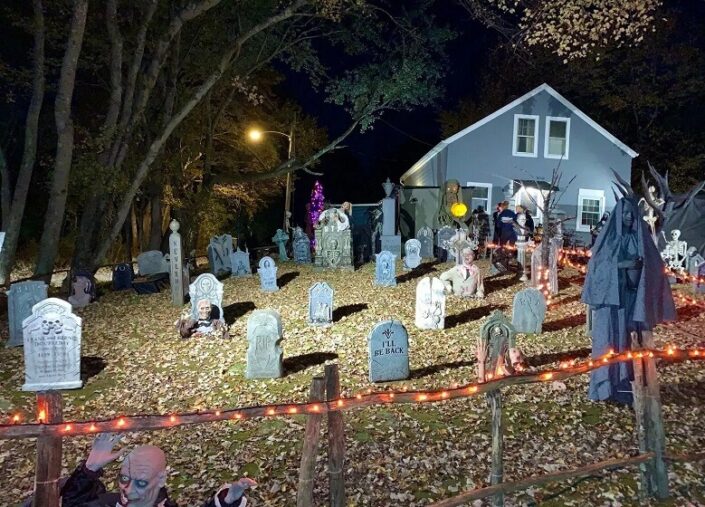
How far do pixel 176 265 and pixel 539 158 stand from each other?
18044 mm

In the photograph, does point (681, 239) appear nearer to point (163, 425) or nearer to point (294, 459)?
point (294, 459)

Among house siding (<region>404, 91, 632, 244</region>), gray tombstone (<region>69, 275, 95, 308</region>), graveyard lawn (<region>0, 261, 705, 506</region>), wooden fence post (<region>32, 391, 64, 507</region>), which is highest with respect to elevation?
house siding (<region>404, 91, 632, 244</region>)

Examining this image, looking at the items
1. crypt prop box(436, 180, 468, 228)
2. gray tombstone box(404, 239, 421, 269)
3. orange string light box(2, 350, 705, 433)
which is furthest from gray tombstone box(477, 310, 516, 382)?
crypt prop box(436, 180, 468, 228)

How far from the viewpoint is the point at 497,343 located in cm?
757

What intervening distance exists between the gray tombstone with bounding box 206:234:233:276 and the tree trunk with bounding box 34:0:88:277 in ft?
15.4

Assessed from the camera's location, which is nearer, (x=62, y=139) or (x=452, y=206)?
(x=62, y=139)

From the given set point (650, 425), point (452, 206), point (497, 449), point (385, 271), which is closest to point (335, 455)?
point (497, 449)

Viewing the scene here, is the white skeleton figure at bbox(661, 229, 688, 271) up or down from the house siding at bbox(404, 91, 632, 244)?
down

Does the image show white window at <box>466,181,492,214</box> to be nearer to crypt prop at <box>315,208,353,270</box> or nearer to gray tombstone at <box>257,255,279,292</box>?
crypt prop at <box>315,208,353,270</box>

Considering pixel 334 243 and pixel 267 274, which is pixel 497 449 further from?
pixel 334 243

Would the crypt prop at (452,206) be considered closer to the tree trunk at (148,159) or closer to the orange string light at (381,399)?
the tree trunk at (148,159)

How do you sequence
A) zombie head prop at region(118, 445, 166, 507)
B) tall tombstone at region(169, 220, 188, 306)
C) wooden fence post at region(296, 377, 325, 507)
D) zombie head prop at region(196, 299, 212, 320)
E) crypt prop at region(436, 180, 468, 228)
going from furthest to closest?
crypt prop at region(436, 180, 468, 228) → tall tombstone at region(169, 220, 188, 306) → zombie head prop at region(196, 299, 212, 320) → wooden fence post at region(296, 377, 325, 507) → zombie head prop at region(118, 445, 166, 507)

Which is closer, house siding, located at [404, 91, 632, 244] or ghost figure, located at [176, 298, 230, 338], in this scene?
ghost figure, located at [176, 298, 230, 338]

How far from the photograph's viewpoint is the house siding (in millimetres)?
24438
